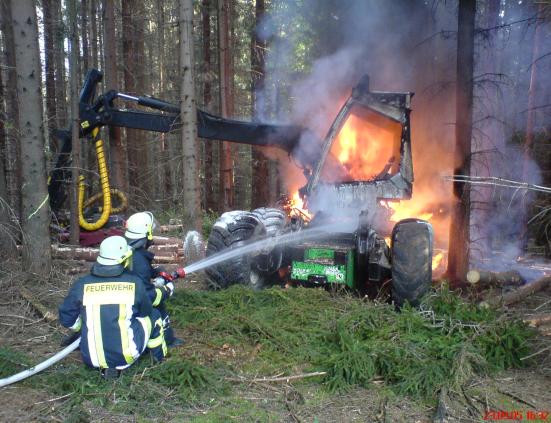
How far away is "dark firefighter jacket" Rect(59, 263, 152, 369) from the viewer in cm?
419

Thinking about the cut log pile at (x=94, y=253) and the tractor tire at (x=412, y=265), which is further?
the cut log pile at (x=94, y=253)

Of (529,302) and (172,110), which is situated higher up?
(172,110)

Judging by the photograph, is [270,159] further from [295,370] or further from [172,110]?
[295,370]

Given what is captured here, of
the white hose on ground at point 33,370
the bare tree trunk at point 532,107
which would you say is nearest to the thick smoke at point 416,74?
the bare tree trunk at point 532,107

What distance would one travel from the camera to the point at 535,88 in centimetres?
1352

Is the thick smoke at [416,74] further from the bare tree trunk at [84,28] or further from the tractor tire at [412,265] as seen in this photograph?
the bare tree trunk at [84,28]

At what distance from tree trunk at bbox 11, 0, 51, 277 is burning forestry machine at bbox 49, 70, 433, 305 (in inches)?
107

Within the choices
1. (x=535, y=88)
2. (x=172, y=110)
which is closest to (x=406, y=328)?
(x=172, y=110)

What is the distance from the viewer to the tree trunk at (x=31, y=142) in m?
7.05

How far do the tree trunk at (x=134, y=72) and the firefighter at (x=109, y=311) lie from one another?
11.6 meters

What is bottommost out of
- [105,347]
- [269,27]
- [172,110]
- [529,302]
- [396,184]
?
[529,302]

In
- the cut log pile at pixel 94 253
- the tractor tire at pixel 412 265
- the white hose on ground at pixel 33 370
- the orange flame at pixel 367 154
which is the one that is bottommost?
the white hose on ground at pixel 33 370

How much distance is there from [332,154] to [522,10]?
6331 millimetres

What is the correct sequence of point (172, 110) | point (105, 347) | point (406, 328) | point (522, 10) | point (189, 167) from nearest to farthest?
point (105, 347)
point (406, 328)
point (189, 167)
point (172, 110)
point (522, 10)
